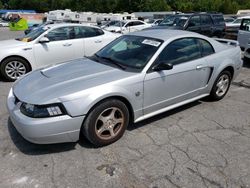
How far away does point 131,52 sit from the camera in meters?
4.11

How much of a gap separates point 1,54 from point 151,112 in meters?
4.26

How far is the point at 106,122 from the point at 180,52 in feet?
5.69

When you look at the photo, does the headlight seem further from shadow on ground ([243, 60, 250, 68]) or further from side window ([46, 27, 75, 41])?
shadow on ground ([243, 60, 250, 68])

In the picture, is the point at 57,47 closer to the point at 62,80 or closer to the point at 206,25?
the point at 62,80

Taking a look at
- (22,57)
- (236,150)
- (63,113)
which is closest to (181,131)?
(236,150)

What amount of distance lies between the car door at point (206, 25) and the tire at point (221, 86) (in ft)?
28.1

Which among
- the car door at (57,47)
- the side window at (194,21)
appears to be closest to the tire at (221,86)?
the car door at (57,47)

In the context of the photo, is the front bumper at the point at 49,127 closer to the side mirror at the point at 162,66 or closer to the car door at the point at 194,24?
the side mirror at the point at 162,66

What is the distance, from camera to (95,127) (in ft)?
11.0

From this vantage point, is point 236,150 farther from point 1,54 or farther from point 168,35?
point 1,54

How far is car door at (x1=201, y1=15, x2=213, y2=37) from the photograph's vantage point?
13.1 meters

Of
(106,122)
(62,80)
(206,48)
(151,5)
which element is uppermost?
(206,48)

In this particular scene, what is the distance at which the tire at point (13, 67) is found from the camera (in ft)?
20.8

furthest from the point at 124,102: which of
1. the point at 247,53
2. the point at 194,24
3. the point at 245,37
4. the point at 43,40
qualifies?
the point at 194,24
